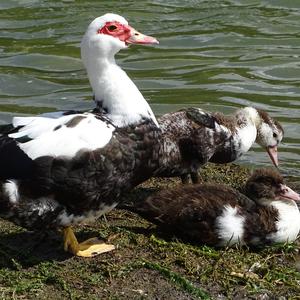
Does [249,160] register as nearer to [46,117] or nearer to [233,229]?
[233,229]

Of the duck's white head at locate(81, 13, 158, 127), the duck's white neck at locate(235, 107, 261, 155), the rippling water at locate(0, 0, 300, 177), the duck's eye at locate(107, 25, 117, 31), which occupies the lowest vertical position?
the rippling water at locate(0, 0, 300, 177)

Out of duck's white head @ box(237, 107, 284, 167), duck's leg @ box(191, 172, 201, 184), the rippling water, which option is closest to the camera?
duck's leg @ box(191, 172, 201, 184)

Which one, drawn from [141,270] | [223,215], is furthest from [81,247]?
[223,215]

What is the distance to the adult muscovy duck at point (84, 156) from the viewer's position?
5238mm

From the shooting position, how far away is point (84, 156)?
5.27 m

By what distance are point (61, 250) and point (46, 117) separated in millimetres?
921

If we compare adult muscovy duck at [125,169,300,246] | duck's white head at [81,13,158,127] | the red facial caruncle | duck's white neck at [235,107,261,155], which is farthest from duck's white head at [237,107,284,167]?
duck's white head at [81,13,158,127]

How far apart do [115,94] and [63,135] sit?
57cm

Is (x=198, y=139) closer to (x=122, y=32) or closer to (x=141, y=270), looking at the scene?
(x=122, y=32)

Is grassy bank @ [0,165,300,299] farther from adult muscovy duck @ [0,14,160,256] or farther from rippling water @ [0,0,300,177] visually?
rippling water @ [0,0,300,177]

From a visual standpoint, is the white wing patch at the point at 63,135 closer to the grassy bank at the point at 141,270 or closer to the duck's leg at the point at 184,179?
the grassy bank at the point at 141,270

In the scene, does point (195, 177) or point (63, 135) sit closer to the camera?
point (63, 135)

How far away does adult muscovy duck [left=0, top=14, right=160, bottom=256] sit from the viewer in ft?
17.2

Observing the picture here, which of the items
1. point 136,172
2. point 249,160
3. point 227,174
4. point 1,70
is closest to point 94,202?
point 136,172
